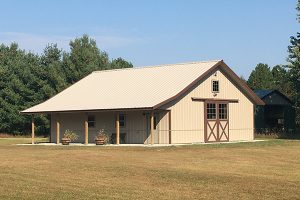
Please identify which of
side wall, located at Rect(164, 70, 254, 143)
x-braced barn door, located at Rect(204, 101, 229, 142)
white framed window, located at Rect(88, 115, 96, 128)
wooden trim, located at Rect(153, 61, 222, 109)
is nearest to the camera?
wooden trim, located at Rect(153, 61, 222, 109)

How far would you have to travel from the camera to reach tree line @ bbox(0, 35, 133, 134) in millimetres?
63969

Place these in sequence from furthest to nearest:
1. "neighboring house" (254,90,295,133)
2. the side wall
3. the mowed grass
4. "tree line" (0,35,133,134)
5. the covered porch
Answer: "tree line" (0,35,133,134), "neighboring house" (254,90,295,133), the side wall, the covered porch, the mowed grass

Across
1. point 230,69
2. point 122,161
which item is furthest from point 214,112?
point 122,161

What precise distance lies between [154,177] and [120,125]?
75.5ft

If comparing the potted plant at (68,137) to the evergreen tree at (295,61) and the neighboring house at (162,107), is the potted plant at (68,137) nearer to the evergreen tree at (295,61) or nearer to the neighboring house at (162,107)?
the neighboring house at (162,107)

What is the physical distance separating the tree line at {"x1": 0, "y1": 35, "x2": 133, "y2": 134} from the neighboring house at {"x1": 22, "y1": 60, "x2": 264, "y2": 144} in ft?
59.6

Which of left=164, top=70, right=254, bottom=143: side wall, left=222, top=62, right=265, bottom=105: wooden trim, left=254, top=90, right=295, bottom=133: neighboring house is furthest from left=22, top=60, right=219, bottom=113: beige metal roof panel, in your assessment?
left=254, top=90, right=295, bottom=133: neighboring house

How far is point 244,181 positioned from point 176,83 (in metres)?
23.6

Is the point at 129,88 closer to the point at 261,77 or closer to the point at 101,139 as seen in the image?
the point at 101,139

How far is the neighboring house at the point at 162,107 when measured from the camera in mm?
38125

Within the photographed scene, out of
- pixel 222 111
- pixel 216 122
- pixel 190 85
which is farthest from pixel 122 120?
pixel 222 111

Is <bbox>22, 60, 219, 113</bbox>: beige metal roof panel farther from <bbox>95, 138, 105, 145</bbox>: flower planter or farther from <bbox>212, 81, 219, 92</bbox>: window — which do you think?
<bbox>95, 138, 105, 145</bbox>: flower planter

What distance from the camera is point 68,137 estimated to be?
135 ft

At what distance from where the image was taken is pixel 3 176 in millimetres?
18297
